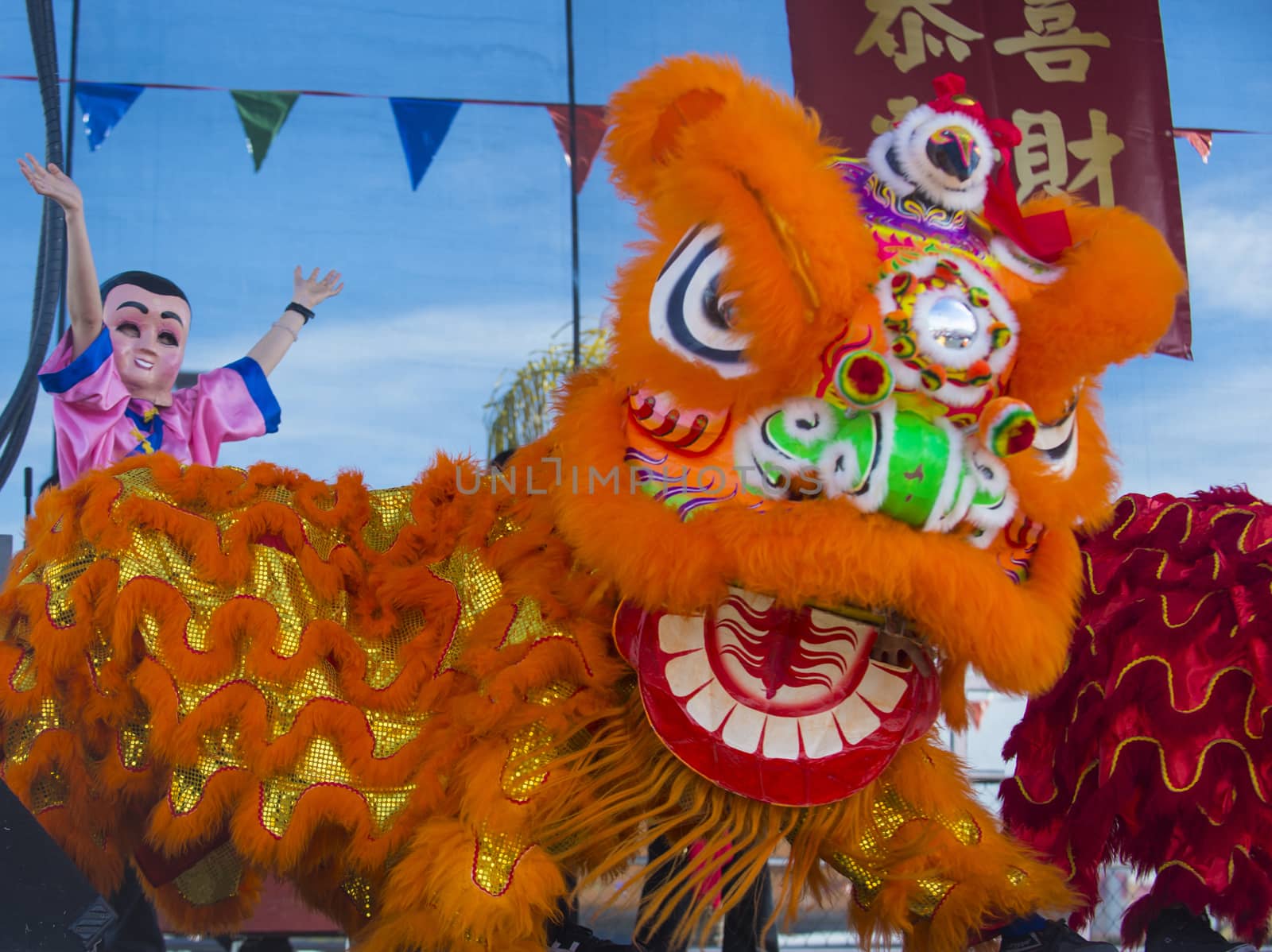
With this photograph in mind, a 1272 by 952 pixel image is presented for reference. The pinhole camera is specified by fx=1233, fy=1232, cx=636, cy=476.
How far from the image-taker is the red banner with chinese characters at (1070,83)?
2471 millimetres

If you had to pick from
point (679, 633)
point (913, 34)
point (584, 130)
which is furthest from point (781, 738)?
point (913, 34)

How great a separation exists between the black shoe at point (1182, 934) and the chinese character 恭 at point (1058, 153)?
4.97ft

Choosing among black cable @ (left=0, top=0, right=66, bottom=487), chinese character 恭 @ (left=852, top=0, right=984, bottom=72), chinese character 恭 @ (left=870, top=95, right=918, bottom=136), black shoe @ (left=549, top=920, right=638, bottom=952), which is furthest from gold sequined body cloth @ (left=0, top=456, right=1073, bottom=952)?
chinese character 恭 @ (left=852, top=0, right=984, bottom=72)

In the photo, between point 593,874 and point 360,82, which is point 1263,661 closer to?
point 593,874

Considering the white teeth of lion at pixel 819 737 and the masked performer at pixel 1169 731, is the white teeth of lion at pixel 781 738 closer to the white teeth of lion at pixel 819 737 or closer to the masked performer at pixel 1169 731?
the white teeth of lion at pixel 819 737

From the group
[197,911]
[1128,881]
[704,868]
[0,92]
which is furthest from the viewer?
[1128,881]

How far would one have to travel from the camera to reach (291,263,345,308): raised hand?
83.9 inches

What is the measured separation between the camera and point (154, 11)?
2129 millimetres

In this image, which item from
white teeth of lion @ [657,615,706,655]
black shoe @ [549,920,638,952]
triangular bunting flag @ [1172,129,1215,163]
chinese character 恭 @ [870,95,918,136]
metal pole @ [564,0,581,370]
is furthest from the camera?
triangular bunting flag @ [1172,129,1215,163]

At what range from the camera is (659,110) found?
48.1 inches

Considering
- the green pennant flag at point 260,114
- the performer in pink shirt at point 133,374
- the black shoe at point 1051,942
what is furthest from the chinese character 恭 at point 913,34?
the black shoe at point 1051,942

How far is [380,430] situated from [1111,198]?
59.6 inches

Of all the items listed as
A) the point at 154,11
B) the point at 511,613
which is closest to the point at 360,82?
the point at 154,11

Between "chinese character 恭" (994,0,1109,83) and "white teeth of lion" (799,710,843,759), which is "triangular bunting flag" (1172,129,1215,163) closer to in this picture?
"chinese character 恭" (994,0,1109,83)
